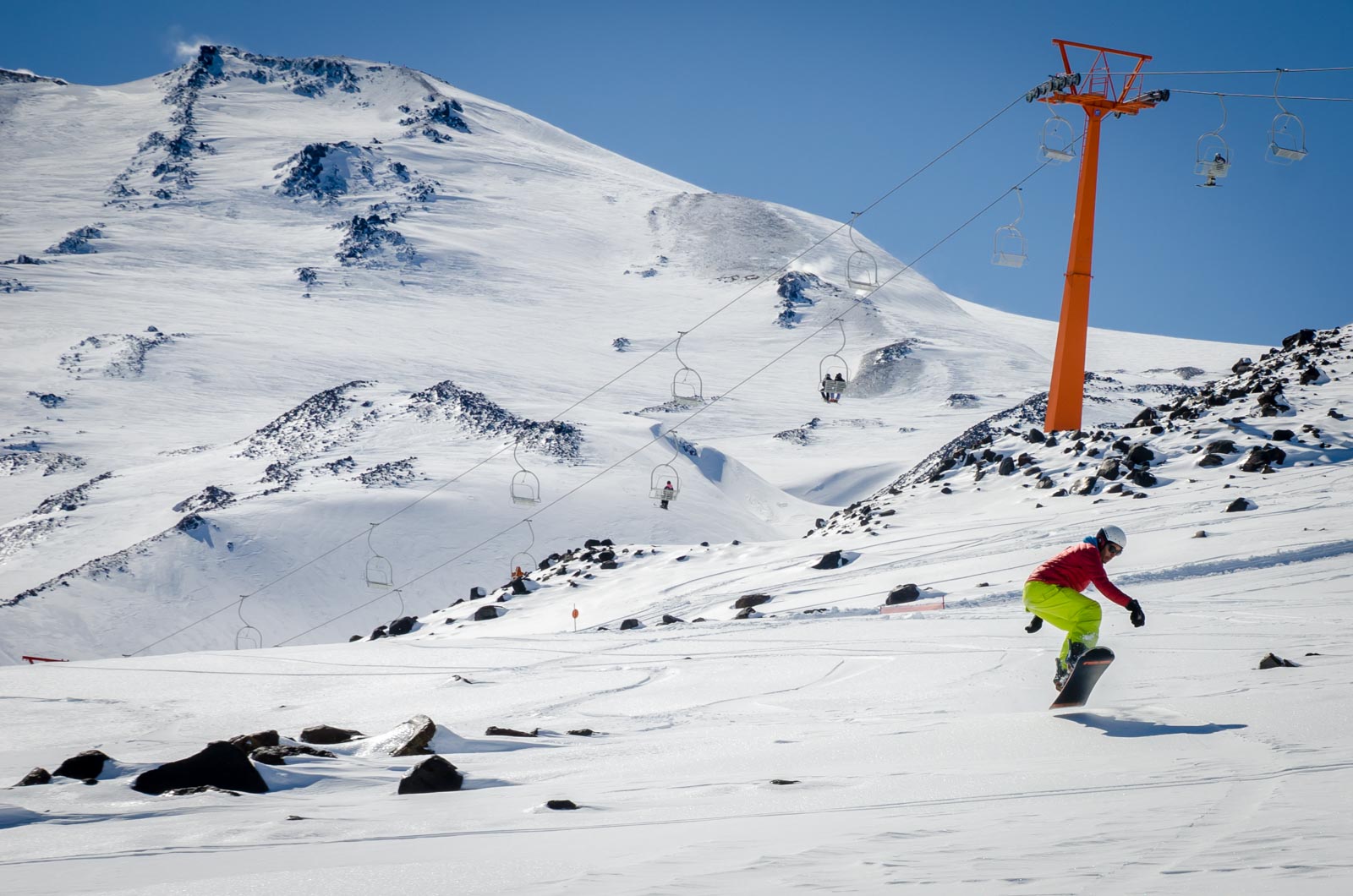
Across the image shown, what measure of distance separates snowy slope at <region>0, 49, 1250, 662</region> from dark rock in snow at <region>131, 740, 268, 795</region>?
30.2m

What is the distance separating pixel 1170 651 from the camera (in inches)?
487

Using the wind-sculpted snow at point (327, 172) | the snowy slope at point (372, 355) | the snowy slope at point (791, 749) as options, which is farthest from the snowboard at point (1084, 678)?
the wind-sculpted snow at point (327, 172)

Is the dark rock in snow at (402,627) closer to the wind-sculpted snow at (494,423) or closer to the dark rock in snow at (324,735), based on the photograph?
the dark rock in snow at (324,735)

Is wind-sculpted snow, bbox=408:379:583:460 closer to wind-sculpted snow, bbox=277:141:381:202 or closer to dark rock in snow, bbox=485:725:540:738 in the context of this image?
dark rock in snow, bbox=485:725:540:738

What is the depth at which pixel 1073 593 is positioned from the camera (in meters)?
9.30

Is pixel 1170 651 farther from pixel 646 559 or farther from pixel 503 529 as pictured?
pixel 503 529

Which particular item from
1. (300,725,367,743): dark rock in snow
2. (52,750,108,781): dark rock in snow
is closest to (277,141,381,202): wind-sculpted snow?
(300,725,367,743): dark rock in snow

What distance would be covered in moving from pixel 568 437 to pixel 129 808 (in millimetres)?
49357

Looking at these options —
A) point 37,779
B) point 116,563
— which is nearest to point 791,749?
point 37,779

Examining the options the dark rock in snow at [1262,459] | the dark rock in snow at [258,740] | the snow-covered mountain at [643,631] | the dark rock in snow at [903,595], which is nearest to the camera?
the snow-covered mountain at [643,631]

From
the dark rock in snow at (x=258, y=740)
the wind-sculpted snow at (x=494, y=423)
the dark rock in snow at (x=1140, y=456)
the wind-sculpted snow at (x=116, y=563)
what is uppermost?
the wind-sculpted snow at (x=494, y=423)

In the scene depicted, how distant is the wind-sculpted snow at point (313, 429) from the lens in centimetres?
5538

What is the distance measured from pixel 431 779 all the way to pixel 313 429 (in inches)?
2078

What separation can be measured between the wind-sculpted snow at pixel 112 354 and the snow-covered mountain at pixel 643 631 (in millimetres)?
489
